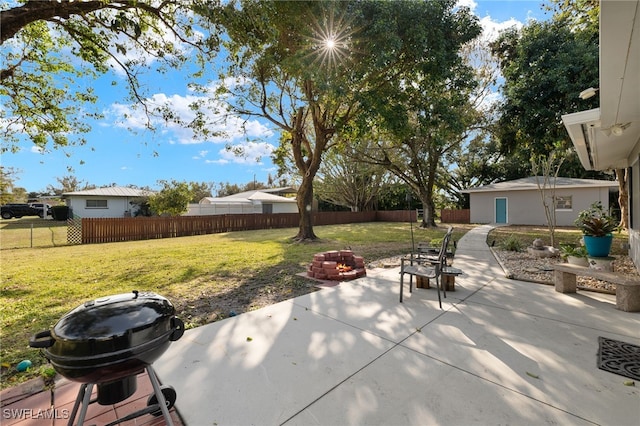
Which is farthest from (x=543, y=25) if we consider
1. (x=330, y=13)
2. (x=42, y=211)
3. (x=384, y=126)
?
(x=42, y=211)

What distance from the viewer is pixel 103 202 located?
21172mm

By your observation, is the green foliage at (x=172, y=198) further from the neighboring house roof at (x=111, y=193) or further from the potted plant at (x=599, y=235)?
the potted plant at (x=599, y=235)

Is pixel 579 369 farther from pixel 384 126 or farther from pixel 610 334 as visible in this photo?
pixel 384 126

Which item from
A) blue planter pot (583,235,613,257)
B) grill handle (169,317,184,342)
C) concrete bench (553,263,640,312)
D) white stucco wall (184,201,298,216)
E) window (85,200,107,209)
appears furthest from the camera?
white stucco wall (184,201,298,216)

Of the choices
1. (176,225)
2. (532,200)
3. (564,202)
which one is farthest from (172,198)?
(564,202)

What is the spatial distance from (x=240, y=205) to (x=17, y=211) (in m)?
19.7

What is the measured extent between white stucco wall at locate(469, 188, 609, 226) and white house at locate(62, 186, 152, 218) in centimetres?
2708

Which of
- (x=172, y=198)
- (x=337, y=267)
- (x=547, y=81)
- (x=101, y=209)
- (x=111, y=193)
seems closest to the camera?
(x=337, y=267)

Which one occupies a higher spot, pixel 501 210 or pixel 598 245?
pixel 501 210

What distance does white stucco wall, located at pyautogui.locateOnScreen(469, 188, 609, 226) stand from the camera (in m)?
15.6

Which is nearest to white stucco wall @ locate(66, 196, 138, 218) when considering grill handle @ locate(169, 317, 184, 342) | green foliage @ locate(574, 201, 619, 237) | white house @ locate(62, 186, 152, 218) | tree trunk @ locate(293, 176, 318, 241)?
white house @ locate(62, 186, 152, 218)

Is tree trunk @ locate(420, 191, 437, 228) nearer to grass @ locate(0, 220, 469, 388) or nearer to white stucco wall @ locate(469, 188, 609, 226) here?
white stucco wall @ locate(469, 188, 609, 226)

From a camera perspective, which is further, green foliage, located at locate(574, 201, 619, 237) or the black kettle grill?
green foliage, located at locate(574, 201, 619, 237)

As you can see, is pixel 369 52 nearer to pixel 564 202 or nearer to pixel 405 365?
pixel 405 365
